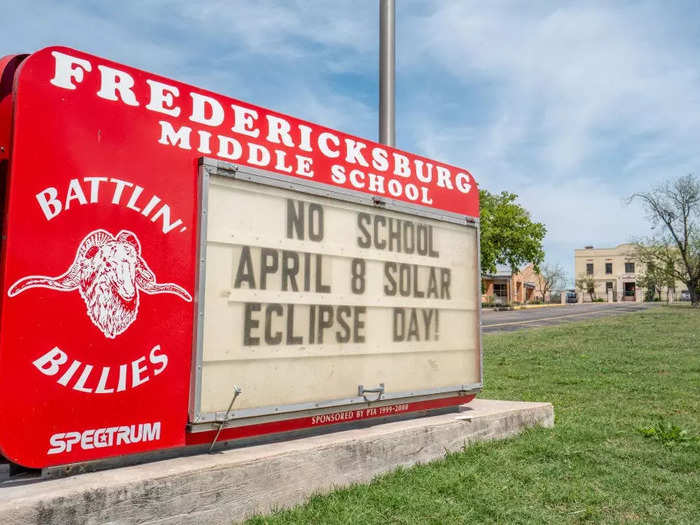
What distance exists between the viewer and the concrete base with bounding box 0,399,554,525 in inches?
118

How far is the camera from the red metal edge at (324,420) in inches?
151

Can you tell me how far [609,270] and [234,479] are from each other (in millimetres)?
124152

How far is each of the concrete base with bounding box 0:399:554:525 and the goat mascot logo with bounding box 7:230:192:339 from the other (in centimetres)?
81

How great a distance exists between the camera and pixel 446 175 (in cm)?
591

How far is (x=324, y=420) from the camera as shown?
14.9 ft

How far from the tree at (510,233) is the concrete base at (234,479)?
46716 mm

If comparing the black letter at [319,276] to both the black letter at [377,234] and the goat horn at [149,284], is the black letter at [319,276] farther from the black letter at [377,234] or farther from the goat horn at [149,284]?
the goat horn at [149,284]

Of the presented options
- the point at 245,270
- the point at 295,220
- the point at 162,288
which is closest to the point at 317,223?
the point at 295,220

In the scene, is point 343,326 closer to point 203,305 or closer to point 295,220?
point 295,220

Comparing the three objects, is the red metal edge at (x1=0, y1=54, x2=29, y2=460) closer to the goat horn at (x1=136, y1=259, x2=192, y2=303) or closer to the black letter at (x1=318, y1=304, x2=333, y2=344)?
the goat horn at (x1=136, y1=259, x2=192, y2=303)

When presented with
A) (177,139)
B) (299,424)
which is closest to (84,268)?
(177,139)

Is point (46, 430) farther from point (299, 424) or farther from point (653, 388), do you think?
point (653, 388)

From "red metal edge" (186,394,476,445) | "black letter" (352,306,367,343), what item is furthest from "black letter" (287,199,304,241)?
"red metal edge" (186,394,476,445)

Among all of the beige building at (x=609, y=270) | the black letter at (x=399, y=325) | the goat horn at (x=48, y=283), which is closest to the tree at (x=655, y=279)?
the beige building at (x=609, y=270)
